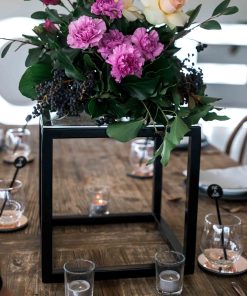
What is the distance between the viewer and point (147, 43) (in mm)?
1033

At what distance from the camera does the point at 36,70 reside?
1111 millimetres

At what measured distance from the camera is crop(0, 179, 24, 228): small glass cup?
4.62ft

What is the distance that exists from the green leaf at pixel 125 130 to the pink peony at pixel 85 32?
18 centimetres

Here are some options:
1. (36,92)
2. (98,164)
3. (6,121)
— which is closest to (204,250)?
(36,92)

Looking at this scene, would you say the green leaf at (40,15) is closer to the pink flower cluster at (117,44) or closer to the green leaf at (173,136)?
the pink flower cluster at (117,44)

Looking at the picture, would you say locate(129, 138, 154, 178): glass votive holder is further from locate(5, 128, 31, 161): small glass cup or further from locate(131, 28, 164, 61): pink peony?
locate(131, 28, 164, 61): pink peony

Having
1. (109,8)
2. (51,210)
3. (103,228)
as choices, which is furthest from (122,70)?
(103,228)

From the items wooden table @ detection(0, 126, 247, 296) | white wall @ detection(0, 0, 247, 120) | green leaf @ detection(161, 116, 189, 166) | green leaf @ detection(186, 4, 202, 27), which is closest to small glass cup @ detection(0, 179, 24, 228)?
wooden table @ detection(0, 126, 247, 296)

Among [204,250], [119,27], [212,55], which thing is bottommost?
[204,250]

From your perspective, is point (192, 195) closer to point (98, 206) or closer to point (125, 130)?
point (125, 130)

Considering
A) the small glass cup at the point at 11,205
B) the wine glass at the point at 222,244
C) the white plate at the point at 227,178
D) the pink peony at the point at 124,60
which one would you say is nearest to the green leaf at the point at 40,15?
the pink peony at the point at 124,60

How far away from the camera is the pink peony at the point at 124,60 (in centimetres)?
101

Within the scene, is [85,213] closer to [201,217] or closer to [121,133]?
[201,217]

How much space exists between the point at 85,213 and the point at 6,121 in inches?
88.6
